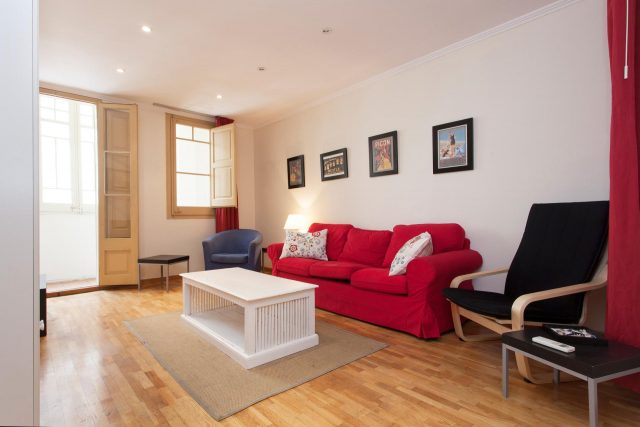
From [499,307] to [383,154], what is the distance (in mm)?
2225

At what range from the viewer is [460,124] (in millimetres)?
3139

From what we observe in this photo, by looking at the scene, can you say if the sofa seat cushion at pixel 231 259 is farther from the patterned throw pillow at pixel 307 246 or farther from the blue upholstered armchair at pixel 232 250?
the patterned throw pillow at pixel 307 246

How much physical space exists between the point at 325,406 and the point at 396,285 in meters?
1.21

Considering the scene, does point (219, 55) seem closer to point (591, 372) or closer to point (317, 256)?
point (317, 256)

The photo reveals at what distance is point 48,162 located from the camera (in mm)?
4867

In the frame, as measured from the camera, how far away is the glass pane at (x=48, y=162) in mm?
4824

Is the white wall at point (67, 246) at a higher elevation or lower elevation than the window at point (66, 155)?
lower

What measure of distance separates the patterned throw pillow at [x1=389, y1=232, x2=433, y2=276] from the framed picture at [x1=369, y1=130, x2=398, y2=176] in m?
1.11

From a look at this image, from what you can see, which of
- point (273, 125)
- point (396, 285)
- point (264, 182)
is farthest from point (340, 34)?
point (264, 182)

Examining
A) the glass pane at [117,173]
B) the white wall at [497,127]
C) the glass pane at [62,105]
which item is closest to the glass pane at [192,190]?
the glass pane at [117,173]

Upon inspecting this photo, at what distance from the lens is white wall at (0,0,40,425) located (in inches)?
32.8

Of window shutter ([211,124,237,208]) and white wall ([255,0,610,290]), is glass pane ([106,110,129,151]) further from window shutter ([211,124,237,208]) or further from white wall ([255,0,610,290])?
white wall ([255,0,610,290])

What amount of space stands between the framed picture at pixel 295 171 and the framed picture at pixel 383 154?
134 cm

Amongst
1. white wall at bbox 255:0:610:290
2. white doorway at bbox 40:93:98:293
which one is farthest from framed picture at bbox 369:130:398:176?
white doorway at bbox 40:93:98:293
